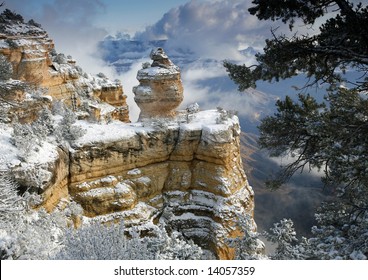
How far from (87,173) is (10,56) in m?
15.5

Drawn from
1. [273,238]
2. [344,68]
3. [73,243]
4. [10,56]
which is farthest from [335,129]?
[10,56]

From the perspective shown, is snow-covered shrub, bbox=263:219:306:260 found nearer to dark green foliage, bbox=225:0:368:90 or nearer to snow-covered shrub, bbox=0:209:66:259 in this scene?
dark green foliage, bbox=225:0:368:90

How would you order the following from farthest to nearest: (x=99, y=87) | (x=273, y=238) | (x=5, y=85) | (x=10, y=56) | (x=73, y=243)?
(x=99, y=87), (x=10, y=56), (x=5, y=85), (x=273, y=238), (x=73, y=243)

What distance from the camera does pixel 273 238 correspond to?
11.1m

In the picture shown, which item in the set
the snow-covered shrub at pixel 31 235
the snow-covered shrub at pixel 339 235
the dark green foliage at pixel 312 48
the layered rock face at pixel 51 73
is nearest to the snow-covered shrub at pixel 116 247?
the snow-covered shrub at pixel 31 235

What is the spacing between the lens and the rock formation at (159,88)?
27.5m

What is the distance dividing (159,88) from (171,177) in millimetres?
8106

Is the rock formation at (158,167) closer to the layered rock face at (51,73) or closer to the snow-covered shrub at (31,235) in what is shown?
the layered rock face at (51,73)

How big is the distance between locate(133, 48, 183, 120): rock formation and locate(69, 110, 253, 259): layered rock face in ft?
11.5

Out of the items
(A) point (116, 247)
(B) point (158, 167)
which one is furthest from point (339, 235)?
(B) point (158, 167)

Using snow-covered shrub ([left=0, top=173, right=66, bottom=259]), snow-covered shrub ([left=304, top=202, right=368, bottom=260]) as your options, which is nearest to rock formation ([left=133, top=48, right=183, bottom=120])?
snow-covered shrub ([left=0, top=173, right=66, bottom=259])

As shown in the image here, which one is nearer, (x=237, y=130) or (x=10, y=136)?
(x=10, y=136)

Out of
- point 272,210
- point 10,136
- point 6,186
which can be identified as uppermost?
point 10,136

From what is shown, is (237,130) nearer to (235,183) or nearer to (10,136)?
(235,183)
